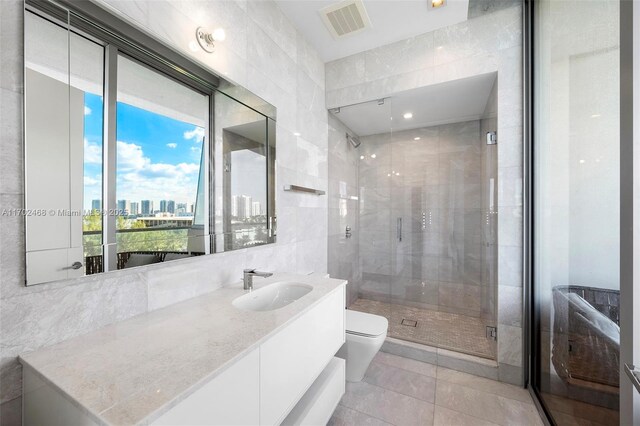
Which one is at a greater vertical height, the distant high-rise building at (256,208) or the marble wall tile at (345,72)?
the marble wall tile at (345,72)

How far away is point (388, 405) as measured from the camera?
1643 mm

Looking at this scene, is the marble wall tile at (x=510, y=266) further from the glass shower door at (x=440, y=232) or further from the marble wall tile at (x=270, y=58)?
the marble wall tile at (x=270, y=58)

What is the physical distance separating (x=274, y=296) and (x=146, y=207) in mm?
814

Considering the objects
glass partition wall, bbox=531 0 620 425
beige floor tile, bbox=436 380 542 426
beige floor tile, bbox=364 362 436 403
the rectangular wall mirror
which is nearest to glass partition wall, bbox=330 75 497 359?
beige floor tile, bbox=364 362 436 403

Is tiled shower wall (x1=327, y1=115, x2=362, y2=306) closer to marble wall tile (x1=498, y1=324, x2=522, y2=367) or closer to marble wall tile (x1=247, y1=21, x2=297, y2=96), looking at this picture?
marble wall tile (x1=247, y1=21, x2=297, y2=96)

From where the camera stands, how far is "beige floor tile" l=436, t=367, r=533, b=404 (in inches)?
69.2

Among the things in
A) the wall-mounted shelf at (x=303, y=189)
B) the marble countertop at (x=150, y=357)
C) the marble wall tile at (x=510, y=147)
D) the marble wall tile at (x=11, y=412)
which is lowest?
the marble wall tile at (x=11, y=412)

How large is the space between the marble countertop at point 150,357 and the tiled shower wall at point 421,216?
217cm

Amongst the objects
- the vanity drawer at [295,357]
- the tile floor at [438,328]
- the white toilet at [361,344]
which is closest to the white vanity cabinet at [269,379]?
the vanity drawer at [295,357]

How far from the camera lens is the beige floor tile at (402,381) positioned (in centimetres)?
176

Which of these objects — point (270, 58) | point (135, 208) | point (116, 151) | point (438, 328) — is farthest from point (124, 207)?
point (438, 328)

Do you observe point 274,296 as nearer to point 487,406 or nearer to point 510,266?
point 487,406

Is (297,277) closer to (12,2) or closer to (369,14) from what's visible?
(12,2)

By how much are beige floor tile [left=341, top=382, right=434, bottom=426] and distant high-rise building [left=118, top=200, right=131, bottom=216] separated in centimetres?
166
